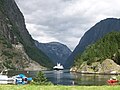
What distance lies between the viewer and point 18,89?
30.8m

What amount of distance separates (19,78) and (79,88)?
85051 millimetres

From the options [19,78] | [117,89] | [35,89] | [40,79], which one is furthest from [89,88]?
[19,78]

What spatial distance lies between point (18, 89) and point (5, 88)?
4.20 feet

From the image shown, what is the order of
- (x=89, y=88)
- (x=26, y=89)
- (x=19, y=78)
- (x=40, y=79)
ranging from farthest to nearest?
(x=19, y=78), (x=40, y=79), (x=89, y=88), (x=26, y=89)

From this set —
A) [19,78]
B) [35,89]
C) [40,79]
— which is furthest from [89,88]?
[19,78]

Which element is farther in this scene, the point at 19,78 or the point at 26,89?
the point at 19,78

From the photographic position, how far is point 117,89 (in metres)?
32.5

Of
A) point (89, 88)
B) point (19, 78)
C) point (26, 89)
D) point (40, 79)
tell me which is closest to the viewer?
point (26, 89)

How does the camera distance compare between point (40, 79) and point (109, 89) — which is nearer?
point (109, 89)

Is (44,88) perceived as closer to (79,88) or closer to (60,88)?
(60,88)

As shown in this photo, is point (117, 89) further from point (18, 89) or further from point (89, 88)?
A: point (18, 89)

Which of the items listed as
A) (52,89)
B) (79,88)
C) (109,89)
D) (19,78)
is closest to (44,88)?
(52,89)

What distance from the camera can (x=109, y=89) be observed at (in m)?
32.5

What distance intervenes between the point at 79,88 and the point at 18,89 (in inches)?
248
